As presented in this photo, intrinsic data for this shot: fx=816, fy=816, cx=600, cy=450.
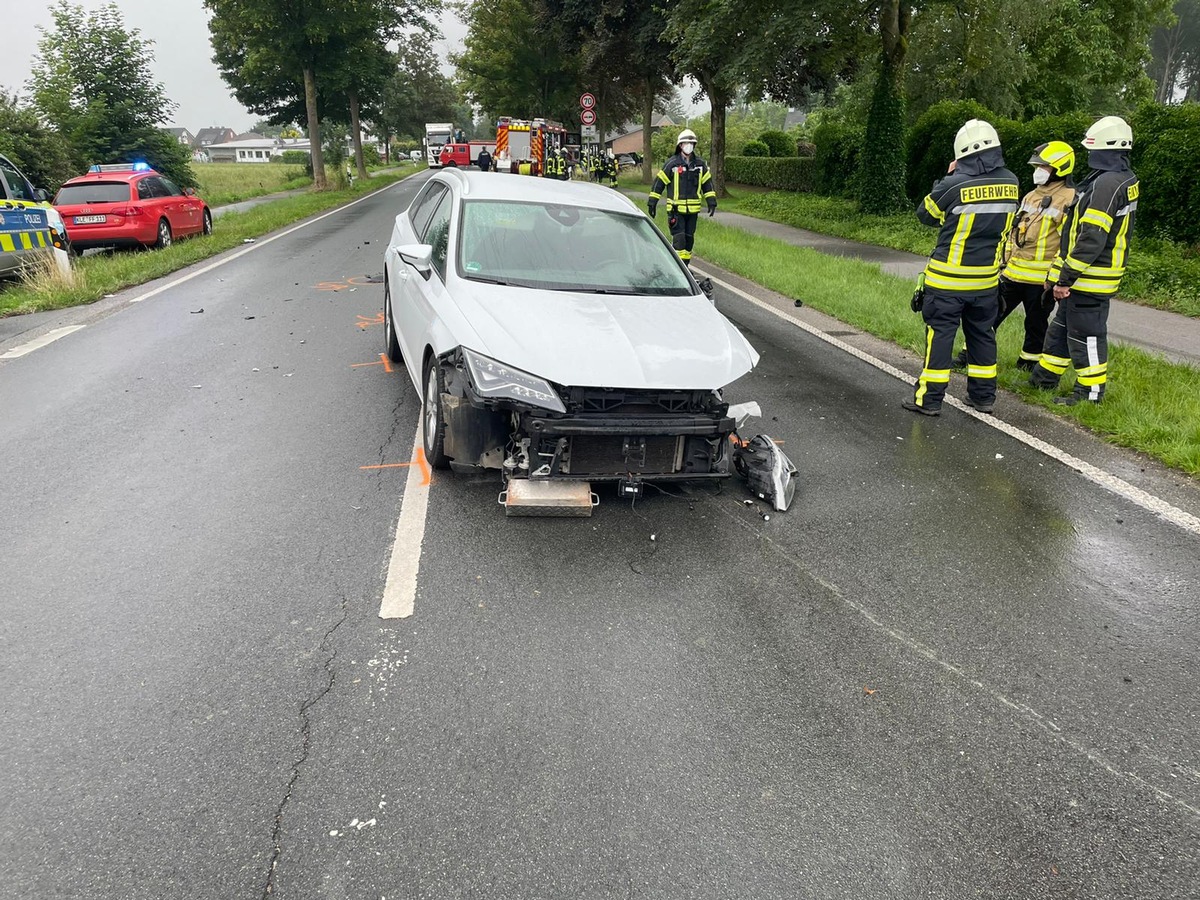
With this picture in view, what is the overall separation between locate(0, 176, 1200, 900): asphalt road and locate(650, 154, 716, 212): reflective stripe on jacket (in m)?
7.65

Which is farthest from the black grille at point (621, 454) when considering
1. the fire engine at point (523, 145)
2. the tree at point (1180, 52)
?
the tree at point (1180, 52)

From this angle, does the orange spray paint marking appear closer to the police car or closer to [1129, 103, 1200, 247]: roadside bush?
the police car

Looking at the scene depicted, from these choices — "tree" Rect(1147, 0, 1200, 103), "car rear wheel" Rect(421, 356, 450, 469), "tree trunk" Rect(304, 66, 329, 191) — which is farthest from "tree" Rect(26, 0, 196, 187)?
Result: "tree" Rect(1147, 0, 1200, 103)

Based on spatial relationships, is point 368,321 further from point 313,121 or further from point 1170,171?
point 313,121

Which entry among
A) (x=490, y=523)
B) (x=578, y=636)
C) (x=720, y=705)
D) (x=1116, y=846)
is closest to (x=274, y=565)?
(x=490, y=523)

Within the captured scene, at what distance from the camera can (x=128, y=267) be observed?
40.1 feet

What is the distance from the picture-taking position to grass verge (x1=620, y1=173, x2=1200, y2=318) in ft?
33.6

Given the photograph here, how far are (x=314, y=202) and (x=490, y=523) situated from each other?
975 inches

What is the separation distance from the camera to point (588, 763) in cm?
264

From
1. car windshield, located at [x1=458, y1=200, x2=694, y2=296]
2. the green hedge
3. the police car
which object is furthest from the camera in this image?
the green hedge

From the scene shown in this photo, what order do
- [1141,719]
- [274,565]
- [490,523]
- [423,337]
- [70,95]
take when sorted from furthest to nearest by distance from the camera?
[70,95] → [423,337] → [490,523] → [274,565] → [1141,719]

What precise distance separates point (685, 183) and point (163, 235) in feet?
31.7

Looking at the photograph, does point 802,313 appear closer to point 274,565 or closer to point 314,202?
point 274,565

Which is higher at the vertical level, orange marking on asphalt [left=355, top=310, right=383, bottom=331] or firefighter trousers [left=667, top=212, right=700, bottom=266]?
firefighter trousers [left=667, top=212, right=700, bottom=266]
